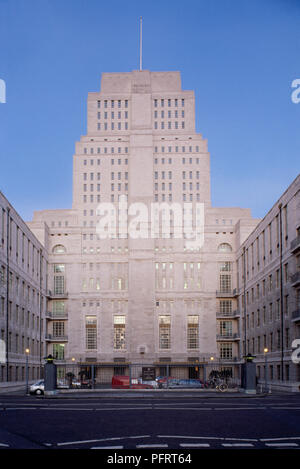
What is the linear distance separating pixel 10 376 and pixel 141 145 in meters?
49.3

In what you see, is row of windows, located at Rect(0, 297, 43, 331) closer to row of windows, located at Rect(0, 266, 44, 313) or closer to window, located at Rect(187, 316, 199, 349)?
row of windows, located at Rect(0, 266, 44, 313)

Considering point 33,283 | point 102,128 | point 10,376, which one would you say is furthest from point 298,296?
point 102,128

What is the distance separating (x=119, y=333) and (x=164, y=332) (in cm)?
705

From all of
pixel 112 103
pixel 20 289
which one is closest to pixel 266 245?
pixel 20 289

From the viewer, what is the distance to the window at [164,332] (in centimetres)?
9388

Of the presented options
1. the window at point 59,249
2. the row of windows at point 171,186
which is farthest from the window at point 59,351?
the row of windows at point 171,186

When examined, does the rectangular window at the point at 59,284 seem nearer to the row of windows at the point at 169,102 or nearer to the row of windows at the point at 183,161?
the row of windows at the point at 183,161

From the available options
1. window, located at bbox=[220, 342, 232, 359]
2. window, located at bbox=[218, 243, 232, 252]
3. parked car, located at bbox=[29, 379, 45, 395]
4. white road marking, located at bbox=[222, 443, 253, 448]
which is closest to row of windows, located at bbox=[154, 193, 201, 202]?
window, located at bbox=[218, 243, 232, 252]

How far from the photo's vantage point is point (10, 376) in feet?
206

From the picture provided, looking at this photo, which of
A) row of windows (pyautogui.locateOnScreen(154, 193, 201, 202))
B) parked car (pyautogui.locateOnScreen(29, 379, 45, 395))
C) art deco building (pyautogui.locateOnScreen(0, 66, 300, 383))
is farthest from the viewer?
row of windows (pyautogui.locateOnScreen(154, 193, 201, 202))

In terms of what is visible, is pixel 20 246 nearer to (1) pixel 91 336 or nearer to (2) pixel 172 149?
(1) pixel 91 336
